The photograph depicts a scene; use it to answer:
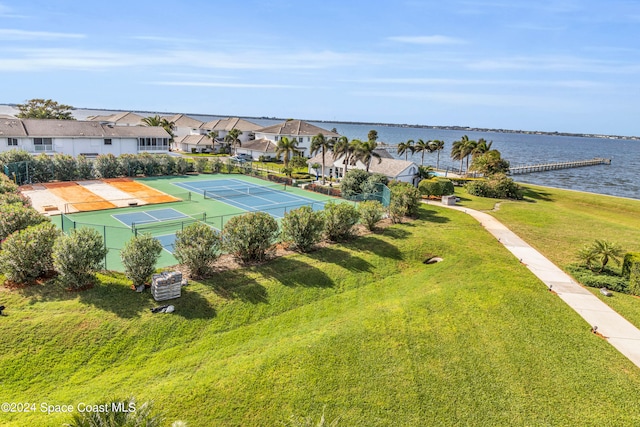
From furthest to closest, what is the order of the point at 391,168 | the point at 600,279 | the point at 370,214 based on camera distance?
the point at 391,168 → the point at 370,214 → the point at 600,279

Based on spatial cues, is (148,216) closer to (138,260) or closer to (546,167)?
(138,260)

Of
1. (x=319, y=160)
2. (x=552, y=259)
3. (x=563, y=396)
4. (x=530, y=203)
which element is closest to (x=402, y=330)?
(x=563, y=396)

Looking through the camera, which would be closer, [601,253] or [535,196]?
[601,253]

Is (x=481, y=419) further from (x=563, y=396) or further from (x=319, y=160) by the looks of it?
(x=319, y=160)

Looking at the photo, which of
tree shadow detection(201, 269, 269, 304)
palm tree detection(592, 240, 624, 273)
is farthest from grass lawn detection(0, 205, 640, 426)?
palm tree detection(592, 240, 624, 273)

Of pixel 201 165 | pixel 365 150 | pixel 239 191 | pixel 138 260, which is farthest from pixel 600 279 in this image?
pixel 201 165

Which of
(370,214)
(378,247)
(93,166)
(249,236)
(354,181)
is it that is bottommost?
(378,247)

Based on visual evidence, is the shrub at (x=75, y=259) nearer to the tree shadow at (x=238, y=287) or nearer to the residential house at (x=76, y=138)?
the tree shadow at (x=238, y=287)

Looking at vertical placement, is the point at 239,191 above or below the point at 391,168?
below
